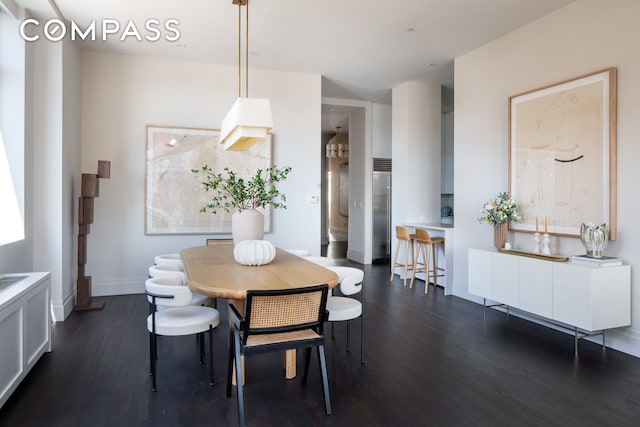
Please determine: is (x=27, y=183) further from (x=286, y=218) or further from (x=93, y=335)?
(x=286, y=218)

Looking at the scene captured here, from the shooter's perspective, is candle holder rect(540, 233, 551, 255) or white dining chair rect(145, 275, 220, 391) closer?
white dining chair rect(145, 275, 220, 391)

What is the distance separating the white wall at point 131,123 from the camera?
506 cm

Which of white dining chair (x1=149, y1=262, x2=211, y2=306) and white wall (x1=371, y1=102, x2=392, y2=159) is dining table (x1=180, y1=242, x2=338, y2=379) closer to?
white dining chair (x1=149, y1=262, x2=211, y2=306)

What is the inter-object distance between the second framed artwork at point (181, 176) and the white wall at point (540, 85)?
9.53 ft

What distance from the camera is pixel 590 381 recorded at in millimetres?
2748

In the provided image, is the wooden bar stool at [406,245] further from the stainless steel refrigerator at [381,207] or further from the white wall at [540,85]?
the stainless steel refrigerator at [381,207]

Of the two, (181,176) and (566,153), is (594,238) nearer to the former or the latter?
(566,153)

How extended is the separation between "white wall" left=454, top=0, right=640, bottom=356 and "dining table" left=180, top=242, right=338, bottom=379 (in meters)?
2.53

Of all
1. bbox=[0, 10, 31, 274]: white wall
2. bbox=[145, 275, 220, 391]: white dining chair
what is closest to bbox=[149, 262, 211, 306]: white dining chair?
bbox=[145, 275, 220, 391]: white dining chair

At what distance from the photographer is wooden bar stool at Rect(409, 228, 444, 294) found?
18.0 ft

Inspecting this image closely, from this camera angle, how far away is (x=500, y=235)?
4289 mm

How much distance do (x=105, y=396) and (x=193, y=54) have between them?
4.10 m

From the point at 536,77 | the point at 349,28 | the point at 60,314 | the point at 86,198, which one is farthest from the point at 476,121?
the point at 60,314

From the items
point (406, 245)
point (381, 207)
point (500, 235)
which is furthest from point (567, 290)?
point (381, 207)
